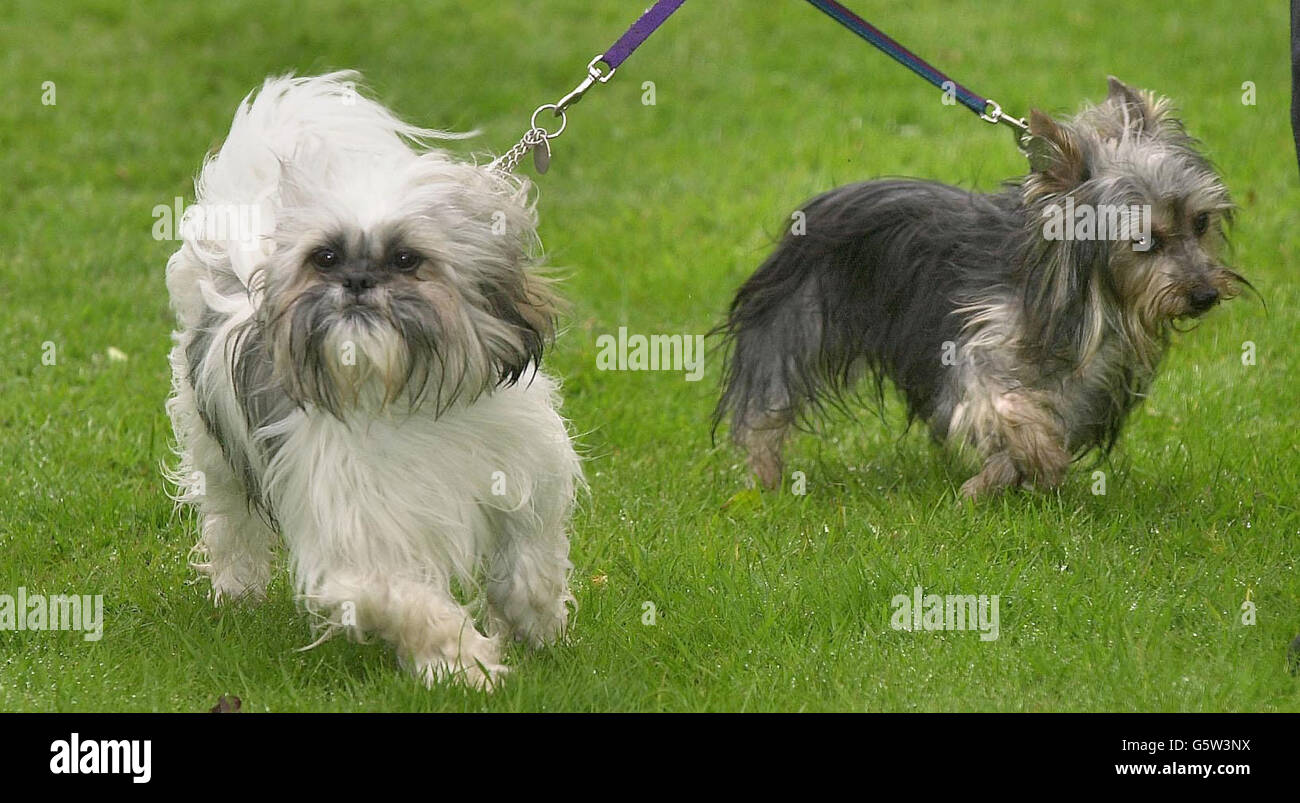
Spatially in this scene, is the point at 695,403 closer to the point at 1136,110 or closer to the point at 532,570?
the point at 1136,110

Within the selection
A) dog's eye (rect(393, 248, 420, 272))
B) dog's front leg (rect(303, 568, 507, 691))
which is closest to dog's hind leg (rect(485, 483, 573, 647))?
dog's front leg (rect(303, 568, 507, 691))

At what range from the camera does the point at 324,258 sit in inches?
164

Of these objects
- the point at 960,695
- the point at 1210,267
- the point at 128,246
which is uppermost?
the point at 128,246

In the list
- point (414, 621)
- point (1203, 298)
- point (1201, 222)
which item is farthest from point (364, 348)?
point (1201, 222)

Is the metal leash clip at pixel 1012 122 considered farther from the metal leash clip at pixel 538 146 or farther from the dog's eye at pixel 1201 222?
the metal leash clip at pixel 538 146

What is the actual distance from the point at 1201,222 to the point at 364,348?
3.34m

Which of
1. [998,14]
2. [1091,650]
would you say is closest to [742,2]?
[998,14]

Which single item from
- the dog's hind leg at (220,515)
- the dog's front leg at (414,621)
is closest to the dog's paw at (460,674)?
the dog's front leg at (414,621)

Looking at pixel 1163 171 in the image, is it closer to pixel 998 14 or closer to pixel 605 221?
pixel 605 221

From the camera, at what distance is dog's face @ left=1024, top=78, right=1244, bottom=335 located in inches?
230

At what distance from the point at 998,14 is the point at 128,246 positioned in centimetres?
823

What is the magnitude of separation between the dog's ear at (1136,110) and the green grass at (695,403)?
0.78 m

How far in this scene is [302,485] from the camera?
4488 millimetres

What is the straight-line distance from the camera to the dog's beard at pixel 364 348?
162 inches
